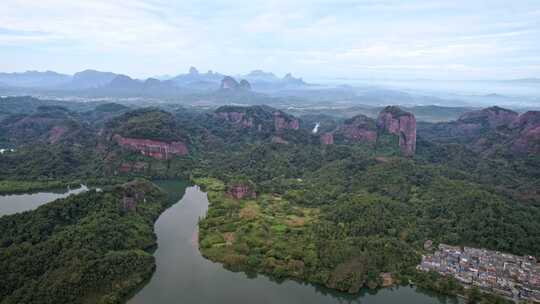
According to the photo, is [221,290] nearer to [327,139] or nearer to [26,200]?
[26,200]

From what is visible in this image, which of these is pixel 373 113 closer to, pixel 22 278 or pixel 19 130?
pixel 19 130

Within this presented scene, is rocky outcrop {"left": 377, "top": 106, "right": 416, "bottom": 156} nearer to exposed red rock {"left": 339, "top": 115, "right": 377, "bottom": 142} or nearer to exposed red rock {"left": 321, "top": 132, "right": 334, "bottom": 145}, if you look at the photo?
exposed red rock {"left": 339, "top": 115, "right": 377, "bottom": 142}

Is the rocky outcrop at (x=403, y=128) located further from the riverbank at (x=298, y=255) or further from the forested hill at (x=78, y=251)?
the forested hill at (x=78, y=251)

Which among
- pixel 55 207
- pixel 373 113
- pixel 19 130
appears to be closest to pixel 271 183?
pixel 55 207

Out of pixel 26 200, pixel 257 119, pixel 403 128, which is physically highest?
pixel 403 128

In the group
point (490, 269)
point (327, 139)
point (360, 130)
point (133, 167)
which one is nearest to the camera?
point (490, 269)

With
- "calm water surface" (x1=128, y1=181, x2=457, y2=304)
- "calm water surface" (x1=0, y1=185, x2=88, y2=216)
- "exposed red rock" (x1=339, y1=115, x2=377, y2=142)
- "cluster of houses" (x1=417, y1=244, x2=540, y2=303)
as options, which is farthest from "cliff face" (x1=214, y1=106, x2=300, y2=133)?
"cluster of houses" (x1=417, y1=244, x2=540, y2=303)

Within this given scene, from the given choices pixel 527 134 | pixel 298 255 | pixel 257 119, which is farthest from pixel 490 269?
pixel 257 119
